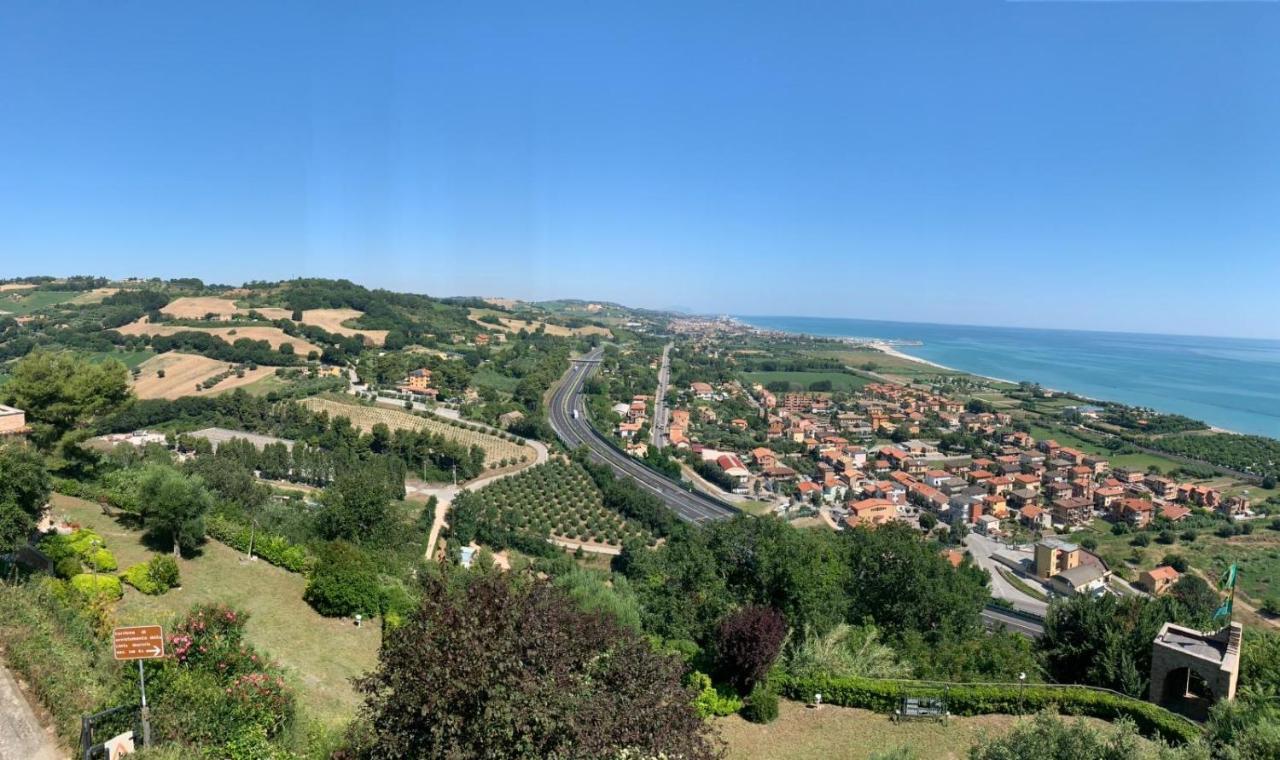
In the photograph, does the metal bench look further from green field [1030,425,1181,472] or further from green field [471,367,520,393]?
green field [1030,425,1181,472]

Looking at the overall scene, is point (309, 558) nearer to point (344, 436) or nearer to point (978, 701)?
point (978, 701)

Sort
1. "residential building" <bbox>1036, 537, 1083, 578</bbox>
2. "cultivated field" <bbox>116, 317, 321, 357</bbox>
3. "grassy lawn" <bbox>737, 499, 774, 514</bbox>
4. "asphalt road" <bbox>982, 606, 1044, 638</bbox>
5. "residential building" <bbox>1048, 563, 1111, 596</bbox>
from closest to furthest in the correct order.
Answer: "asphalt road" <bbox>982, 606, 1044, 638</bbox>, "residential building" <bbox>1048, 563, 1111, 596</bbox>, "residential building" <bbox>1036, 537, 1083, 578</bbox>, "grassy lawn" <bbox>737, 499, 774, 514</bbox>, "cultivated field" <bbox>116, 317, 321, 357</bbox>

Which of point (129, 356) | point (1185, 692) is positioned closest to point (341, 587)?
point (1185, 692)

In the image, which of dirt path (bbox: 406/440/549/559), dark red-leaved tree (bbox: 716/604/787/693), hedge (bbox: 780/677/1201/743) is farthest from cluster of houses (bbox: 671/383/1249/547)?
dark red-leaved tree (bbox: 716/604/787/693)

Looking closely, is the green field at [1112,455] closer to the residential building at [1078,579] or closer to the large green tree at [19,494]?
the residential building at [1078,579]

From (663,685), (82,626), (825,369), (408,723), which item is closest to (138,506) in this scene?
(82,626)

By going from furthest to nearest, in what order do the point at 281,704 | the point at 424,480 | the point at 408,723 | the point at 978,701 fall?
1. the point at 424,480
2. the point at 978,701
3. the point at 281,704
4. the point at 408,723
